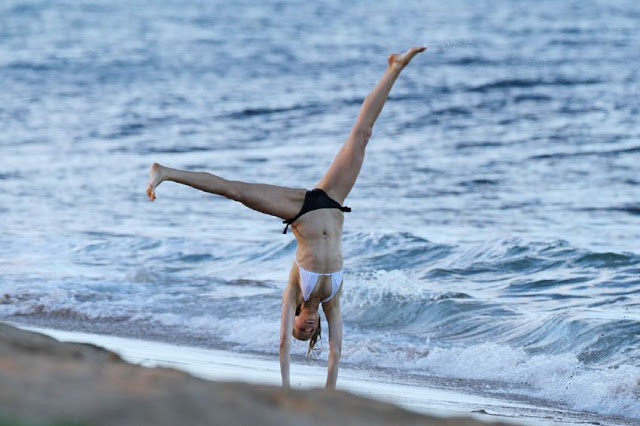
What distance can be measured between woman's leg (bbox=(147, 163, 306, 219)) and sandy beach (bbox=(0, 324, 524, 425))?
2.50 m

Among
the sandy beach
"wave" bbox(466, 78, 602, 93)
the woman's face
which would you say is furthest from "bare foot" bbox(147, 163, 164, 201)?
"wave" bbox(466, 78, 602, 93)

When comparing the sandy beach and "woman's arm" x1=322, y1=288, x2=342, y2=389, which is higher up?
the sandy beach

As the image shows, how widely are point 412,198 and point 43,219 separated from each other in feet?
22.2

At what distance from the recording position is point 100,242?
17.5 metres

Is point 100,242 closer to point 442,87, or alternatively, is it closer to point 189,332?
point 189,332

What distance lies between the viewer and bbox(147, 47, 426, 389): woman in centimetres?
742

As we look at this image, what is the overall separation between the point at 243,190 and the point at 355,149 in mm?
944

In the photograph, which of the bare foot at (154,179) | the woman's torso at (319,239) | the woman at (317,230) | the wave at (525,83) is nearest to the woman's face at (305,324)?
the woman at (317,230)

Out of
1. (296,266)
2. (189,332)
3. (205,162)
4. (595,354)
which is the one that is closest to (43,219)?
(205,162)

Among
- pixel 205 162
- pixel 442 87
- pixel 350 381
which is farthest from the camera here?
pixel 442 87

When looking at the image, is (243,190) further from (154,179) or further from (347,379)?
(347,379)

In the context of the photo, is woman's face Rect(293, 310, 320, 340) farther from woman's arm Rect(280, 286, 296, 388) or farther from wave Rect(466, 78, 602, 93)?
wave Rect(466, 78, 602, 93)

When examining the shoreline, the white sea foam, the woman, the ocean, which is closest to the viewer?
the woman

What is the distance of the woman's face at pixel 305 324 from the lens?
305 inches
